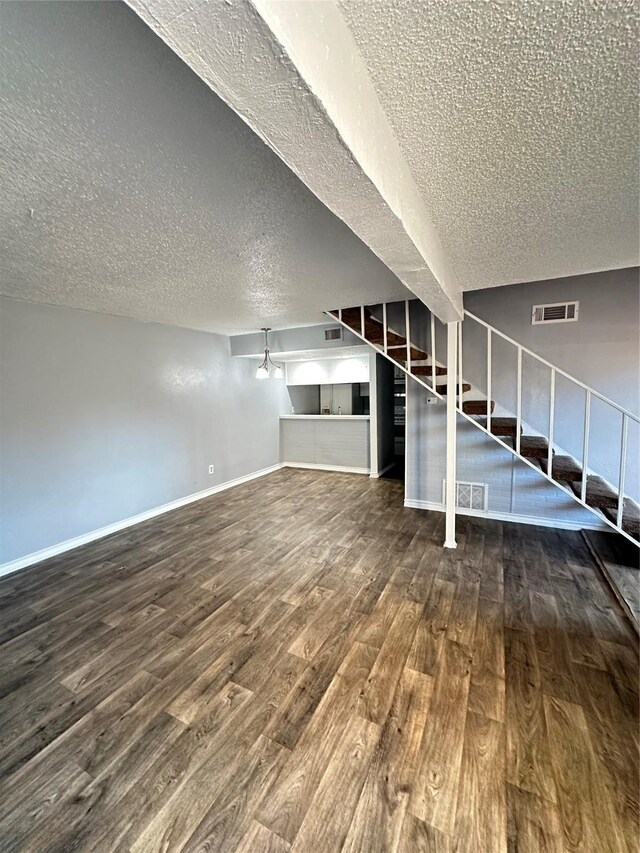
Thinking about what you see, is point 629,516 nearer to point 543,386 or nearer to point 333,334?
point 543,386

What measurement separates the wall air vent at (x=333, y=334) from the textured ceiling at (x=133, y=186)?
5.12 ft

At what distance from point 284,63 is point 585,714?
8.15 ft

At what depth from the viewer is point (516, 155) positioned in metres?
1.27

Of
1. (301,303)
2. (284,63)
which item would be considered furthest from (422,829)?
(301,303)

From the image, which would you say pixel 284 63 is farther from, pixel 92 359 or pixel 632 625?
pixel 92 359

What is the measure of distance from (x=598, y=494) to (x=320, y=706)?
262 cm

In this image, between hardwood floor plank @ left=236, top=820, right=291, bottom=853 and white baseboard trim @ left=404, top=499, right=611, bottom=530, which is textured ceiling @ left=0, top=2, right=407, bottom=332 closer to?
hardwood floor plank @ left=236, top=820, right=291, bottom=853

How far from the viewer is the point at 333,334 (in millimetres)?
4547

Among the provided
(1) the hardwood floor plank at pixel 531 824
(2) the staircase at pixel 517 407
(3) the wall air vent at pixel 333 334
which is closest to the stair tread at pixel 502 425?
(2) the staircase at pixel 517 407

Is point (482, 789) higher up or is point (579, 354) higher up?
point (579, 354)

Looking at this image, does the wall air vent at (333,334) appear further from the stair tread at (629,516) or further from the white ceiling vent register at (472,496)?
the stair tread at (629,516)

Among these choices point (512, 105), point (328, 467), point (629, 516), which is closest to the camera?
point (512, 105)

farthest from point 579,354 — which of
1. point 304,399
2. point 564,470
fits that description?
point 304,399

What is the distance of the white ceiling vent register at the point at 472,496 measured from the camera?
3774mm
